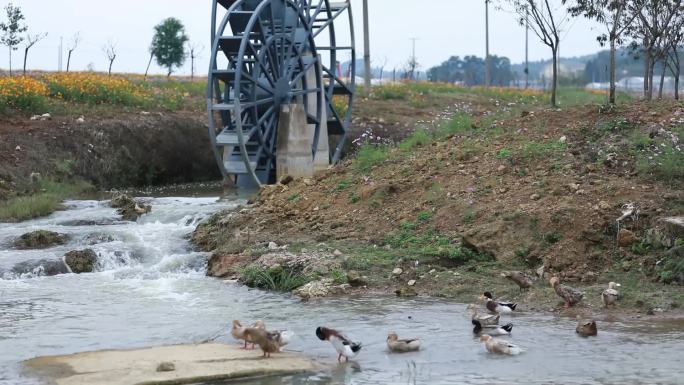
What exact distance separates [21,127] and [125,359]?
17368 mm

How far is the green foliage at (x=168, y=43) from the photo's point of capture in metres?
48.5

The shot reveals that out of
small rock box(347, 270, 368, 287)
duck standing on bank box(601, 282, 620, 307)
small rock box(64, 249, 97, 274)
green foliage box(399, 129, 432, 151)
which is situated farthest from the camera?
green foliage box(399, 129, 432, 151)

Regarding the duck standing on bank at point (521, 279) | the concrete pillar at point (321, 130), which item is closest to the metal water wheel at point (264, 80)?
the concrete pillar at point (321, 130)

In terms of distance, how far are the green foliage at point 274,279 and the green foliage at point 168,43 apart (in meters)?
35.4

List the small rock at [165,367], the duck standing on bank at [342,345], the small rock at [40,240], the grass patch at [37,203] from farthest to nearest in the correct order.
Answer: the grass patch at [37,203] < the small rock at [40,240] < the duck standing on bank at [342,345] < the small rock at [165,367]

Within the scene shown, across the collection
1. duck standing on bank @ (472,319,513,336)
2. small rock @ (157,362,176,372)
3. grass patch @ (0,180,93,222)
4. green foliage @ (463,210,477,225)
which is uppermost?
green foliage @ (463,210,477,225)

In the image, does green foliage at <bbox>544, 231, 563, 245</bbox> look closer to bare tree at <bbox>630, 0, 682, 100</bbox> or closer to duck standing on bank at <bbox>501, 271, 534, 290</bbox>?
duck standing on bank at <bbox>501, 271, 534, 290</bbox>

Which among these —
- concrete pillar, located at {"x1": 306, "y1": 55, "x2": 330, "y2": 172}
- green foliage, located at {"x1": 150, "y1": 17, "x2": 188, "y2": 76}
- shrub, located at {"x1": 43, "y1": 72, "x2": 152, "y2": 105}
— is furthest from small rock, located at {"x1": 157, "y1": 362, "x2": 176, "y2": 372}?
green foliage, located at {"x1": 150, "y1": 17, "x2": 188, "y2": 76}

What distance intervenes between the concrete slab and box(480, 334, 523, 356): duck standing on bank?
64.7 inches

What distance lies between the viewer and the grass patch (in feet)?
65.5

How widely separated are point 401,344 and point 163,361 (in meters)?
2.20

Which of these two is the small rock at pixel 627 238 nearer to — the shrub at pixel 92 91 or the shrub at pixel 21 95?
the shrub at pixel 21 95

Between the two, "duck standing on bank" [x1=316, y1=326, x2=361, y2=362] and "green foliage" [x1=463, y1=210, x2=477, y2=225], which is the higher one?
"green foliage" [x1=463, y1=210, x2=477, y2=225]

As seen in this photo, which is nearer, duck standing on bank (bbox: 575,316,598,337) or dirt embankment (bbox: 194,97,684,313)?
duck standing on bank (bbox: 575,316,598,337)
